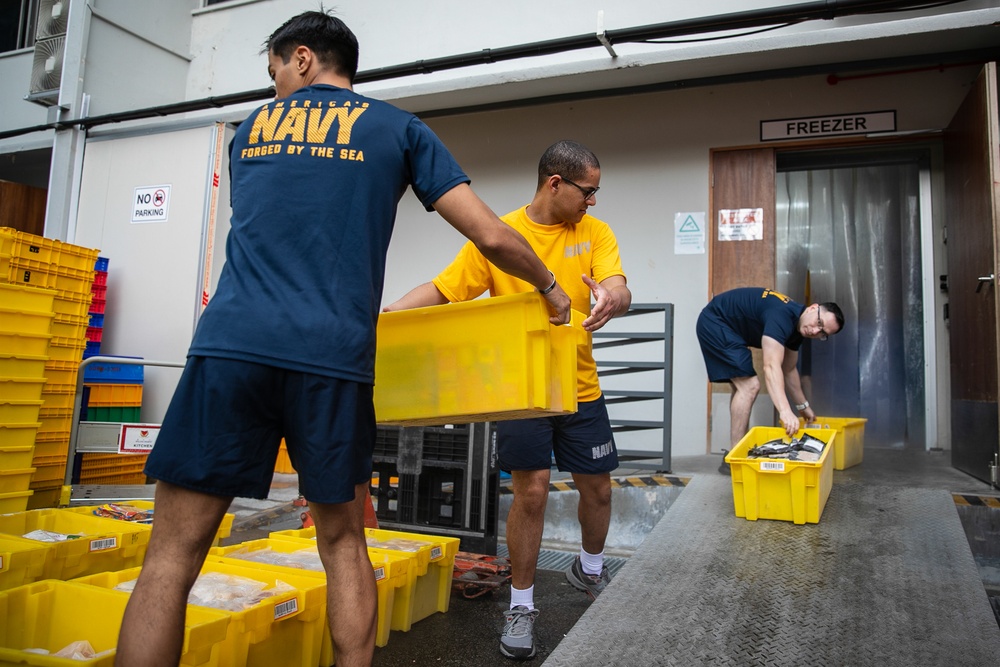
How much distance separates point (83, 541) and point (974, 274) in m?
5.78

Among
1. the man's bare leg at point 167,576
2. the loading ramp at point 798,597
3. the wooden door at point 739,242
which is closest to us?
the man's bare leg at point 167,576

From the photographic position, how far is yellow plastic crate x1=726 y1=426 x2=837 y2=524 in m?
3.70

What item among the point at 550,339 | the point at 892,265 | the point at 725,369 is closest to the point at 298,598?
the point at 550,339

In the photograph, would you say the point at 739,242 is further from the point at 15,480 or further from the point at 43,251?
the point at 15,480

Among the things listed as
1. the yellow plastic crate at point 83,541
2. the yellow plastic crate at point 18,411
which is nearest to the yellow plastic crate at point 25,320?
the yellow plastic crate at point 18,411

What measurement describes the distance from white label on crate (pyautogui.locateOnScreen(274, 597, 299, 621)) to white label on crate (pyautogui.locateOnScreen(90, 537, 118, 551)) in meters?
1.15

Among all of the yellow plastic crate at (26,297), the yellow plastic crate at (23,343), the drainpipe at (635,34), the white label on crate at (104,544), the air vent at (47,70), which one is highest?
the air vent at (47,70)

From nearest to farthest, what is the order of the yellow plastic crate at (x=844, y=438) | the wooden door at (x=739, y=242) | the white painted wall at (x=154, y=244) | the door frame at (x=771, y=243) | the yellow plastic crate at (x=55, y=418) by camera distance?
the yellow plastic crate at (x=55, y=418) < the yellow plastic crate at (x=844, y=438) < the door frame at (x=771, y=243) < the wooden door at (x=739, y=242) < the white painted wall at (x=154, y=244)

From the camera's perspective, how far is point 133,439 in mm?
4730

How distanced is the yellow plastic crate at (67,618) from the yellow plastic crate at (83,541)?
24.5 inches

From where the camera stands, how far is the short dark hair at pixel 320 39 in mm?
2074

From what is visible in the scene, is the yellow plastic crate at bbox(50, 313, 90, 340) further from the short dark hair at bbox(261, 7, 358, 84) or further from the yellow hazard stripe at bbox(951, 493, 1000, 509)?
the yellow hazard stripe at bbox(951, 493, 1000, 509)

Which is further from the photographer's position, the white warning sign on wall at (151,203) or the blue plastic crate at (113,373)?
the white warning sign on wall at (151,203)

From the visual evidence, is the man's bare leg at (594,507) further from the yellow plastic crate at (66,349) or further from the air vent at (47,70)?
the air vent at (47,70)
